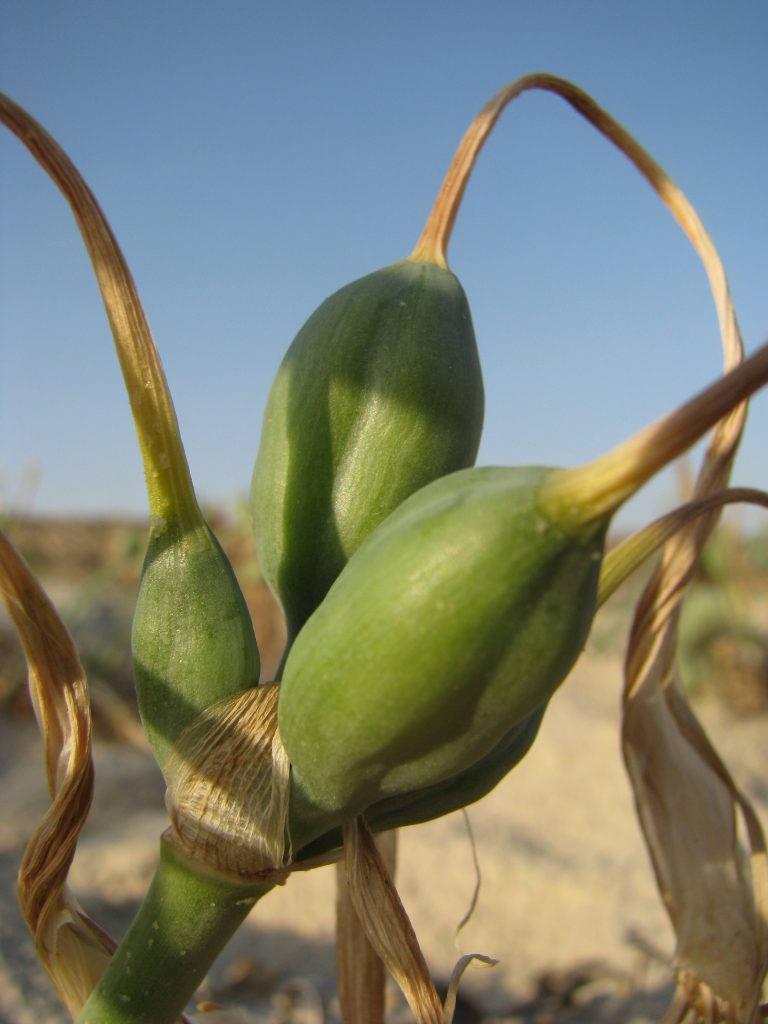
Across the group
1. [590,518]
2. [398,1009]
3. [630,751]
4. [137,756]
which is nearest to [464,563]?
[590,518]

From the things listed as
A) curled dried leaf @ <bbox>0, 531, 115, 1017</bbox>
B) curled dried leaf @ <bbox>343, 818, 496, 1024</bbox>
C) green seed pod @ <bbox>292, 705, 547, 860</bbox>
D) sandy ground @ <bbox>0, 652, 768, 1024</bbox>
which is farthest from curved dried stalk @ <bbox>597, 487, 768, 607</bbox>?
sandy ground @ <bbox>0, 652, 768, 1024</bbox>

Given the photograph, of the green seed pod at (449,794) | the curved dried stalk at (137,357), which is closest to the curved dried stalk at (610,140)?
the curved dried stalk at (137,357)

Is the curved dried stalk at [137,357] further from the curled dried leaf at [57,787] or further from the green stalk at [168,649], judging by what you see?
the curled dried leaf at [57,787]

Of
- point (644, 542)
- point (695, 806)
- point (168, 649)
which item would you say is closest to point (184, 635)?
point (168, 649)

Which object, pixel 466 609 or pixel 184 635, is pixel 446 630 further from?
pixel 184 635

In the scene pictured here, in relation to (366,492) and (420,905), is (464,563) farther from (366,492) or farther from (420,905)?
(420,905)
